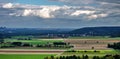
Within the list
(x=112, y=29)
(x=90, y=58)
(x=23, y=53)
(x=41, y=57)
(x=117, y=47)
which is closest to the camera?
(x=90, y=58)

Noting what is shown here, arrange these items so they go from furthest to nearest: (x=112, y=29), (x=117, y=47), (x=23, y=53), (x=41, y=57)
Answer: (x=112, y=29) → (x=117, y=47) → (x=23, y=53) → (x=41, y=57)

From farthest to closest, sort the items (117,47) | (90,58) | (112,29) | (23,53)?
1. (112,29)
2. (117,47)
3. (23,53)
4. (90,58)

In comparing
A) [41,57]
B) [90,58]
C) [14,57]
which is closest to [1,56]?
[14,57]

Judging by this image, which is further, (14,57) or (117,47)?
(117,47)

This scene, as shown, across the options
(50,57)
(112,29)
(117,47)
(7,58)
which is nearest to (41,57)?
(50,57)

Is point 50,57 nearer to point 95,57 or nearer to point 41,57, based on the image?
point 41,57

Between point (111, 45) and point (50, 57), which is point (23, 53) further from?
point (111, 45)

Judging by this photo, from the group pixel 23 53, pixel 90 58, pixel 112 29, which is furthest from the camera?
pixel 112 29

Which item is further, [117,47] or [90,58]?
[117,47]

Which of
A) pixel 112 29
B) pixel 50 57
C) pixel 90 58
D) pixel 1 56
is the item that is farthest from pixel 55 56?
pixel 112 29
